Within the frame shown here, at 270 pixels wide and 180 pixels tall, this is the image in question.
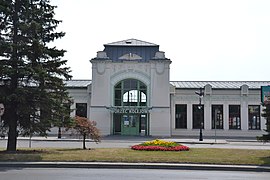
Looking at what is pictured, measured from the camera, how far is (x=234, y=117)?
46.1 m

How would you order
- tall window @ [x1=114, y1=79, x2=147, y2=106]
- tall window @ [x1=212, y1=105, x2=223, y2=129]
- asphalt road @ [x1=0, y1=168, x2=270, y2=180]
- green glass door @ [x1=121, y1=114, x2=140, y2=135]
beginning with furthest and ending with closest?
tall window @ [x1=212, y1=105, x2=223, y2=129]
tall window @ [x1=114, y1=79, x2=147, y2=106]
green glass door @ [x1=121, y1=114, x2=140, y2=135]
asphalt road @ [x1=0, y1=168, x2=270, y2=180]

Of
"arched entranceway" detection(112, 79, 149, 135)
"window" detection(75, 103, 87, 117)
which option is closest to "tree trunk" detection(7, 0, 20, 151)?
"arched entranceway" detection(112, 79, 149, 135)

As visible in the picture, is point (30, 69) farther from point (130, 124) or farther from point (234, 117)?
point (234, 117)

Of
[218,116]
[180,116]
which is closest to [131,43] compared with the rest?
[180,116]

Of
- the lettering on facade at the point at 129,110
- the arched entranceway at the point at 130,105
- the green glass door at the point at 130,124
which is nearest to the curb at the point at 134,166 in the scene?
the lettering on facade at the point at 129,110

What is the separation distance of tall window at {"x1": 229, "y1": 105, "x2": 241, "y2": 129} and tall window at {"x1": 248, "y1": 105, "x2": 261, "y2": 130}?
138cm

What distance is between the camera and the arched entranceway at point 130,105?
44219 mm

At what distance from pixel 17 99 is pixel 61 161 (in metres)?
4.63

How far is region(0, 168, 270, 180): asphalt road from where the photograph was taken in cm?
1237

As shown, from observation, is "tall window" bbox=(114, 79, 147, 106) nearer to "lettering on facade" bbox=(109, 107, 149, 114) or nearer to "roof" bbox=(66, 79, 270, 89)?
"lettering on facade" bbox=(109, 107, 149, 114)

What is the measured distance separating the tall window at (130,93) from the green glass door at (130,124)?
1633mm

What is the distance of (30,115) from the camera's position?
20219 mm

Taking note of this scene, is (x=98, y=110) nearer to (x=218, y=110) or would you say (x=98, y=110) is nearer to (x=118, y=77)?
(x=118, y=77)

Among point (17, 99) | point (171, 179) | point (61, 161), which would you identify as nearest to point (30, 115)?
point (17, 99)
